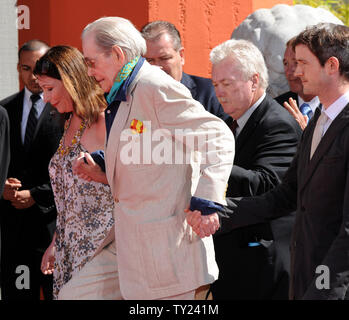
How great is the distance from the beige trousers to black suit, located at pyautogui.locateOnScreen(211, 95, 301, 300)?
79cm

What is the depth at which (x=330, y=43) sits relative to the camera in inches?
136

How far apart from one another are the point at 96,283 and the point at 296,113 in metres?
1.86

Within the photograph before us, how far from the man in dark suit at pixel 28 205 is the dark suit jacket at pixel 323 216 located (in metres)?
2.78

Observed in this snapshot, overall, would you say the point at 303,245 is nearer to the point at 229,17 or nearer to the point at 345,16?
the point at 229,17

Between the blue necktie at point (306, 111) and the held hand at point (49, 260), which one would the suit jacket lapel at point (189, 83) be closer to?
the blue necktie at point (306, 111)

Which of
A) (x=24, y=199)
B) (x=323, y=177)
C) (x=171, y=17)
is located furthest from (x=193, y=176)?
(x=171, y=17)

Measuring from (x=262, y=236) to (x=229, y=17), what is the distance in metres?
2.94

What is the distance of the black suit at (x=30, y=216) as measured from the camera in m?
6.00

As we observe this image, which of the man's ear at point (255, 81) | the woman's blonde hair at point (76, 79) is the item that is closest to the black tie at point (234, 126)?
the man's ear at point (255, 81)

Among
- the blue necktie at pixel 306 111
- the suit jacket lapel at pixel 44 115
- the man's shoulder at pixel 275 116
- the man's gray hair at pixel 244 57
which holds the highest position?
the man's gray hair at pixel 244 57

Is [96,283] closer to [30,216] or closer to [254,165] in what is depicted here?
[254,165]

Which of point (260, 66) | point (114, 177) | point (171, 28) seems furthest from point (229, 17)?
point (114, 177)

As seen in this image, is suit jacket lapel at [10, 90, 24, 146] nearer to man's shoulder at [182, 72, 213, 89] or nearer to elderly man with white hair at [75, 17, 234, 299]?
man's shoulder at [182, 72, 213, 89]

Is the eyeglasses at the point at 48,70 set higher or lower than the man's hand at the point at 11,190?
higher
